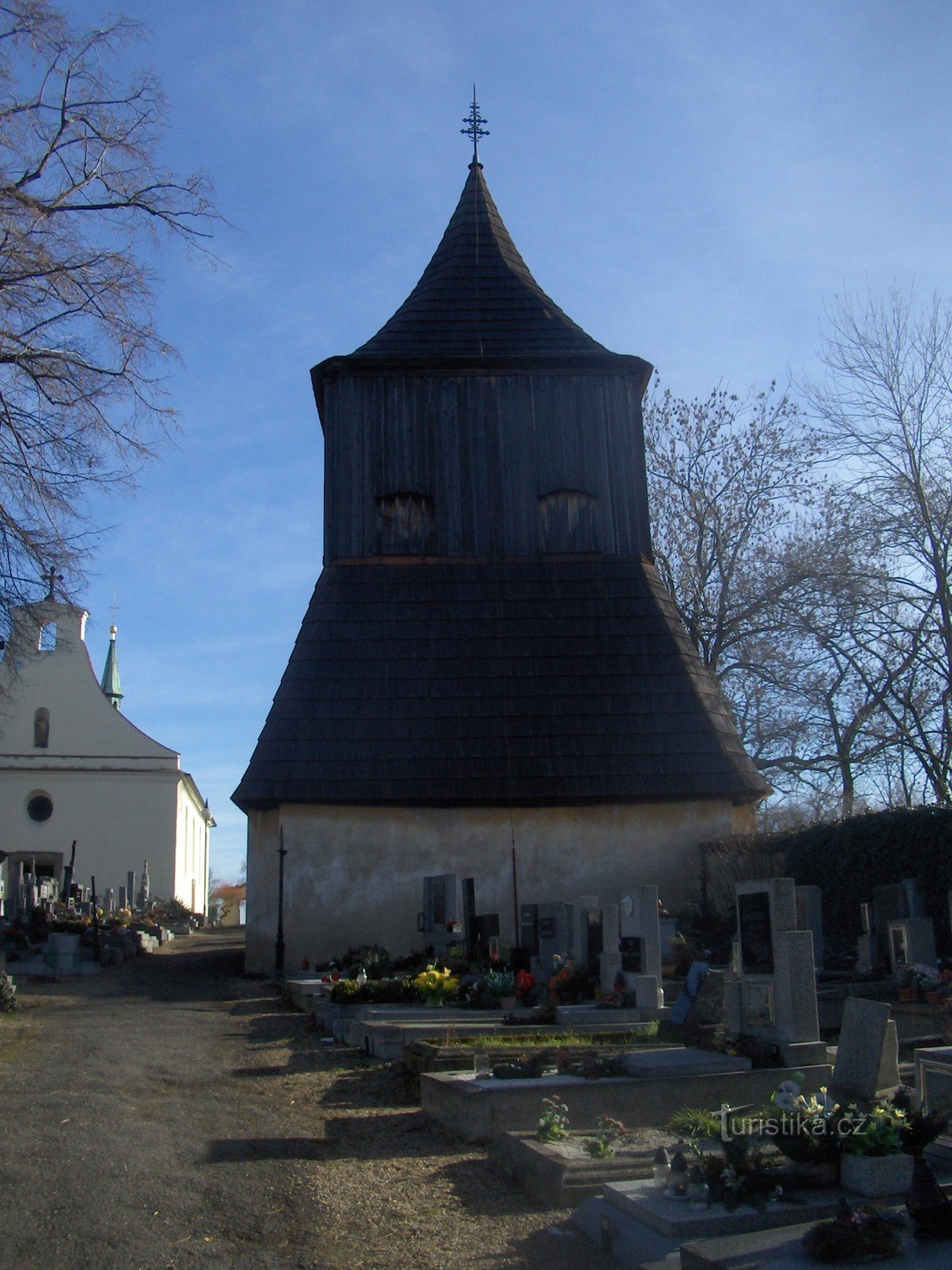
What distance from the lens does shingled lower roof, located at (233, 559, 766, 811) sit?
62.7 feet

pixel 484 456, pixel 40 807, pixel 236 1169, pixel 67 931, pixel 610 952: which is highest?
pixel 484 456

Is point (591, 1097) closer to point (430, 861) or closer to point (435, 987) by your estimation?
point (435, 987)

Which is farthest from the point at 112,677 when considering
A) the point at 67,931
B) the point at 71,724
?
the point at 67,931

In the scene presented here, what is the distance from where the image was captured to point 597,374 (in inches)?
904

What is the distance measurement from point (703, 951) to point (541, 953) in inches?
79.8

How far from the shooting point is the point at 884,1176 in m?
5.84

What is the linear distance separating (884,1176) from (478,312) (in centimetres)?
2045

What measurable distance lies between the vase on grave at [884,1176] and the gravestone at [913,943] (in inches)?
302

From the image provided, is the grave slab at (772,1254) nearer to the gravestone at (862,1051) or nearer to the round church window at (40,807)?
the gravestone at (862,1051)

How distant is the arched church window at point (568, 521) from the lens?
2220cm

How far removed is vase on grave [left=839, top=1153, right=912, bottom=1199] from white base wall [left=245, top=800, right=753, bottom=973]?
13.3m

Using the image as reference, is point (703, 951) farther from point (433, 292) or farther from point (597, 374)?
point (433, 292)

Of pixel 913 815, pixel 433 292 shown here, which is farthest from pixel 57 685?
pixel 913 815
